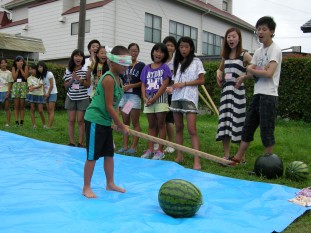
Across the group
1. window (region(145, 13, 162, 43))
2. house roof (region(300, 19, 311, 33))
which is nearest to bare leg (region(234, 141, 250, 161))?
house roof (region(300, 19, 311, 33))

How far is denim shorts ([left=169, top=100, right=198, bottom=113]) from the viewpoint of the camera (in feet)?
17.6

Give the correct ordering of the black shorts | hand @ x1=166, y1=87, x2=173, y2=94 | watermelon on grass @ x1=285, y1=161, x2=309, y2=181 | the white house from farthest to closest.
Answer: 1. the white house
2. hand @ x1=166, y1=87, x2=173, y2=94
3. watermelon on grass @ x1=285, y1=161, x2=309, y2=181
4. the black shorts

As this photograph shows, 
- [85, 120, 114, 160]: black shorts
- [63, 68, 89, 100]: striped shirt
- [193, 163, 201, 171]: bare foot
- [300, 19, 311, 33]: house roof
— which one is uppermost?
[300, 19, 311, 33]: house roof

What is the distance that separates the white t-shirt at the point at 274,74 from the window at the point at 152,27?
1556cm

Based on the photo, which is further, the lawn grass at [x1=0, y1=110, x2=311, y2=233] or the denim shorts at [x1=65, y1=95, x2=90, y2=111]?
the denim shorts at [x1=65, y1=95, x2=90, y2=111]

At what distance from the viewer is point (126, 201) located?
3617 mm

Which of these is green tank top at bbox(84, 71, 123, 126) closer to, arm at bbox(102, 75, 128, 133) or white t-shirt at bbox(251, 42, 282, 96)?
arm at bbox(102, 75, 128, 133)

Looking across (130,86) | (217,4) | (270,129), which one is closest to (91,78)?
(130,86)

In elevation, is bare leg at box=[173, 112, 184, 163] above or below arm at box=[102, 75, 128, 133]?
below

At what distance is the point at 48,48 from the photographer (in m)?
21.0

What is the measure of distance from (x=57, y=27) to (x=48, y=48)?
1.35 meters

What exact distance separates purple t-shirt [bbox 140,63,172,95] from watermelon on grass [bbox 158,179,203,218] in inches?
107

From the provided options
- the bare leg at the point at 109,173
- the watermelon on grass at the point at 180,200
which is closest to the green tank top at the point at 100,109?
the bare leg at the point at 109,173

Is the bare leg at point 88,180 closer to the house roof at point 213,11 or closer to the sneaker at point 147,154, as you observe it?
the sneaker at point 147,154
